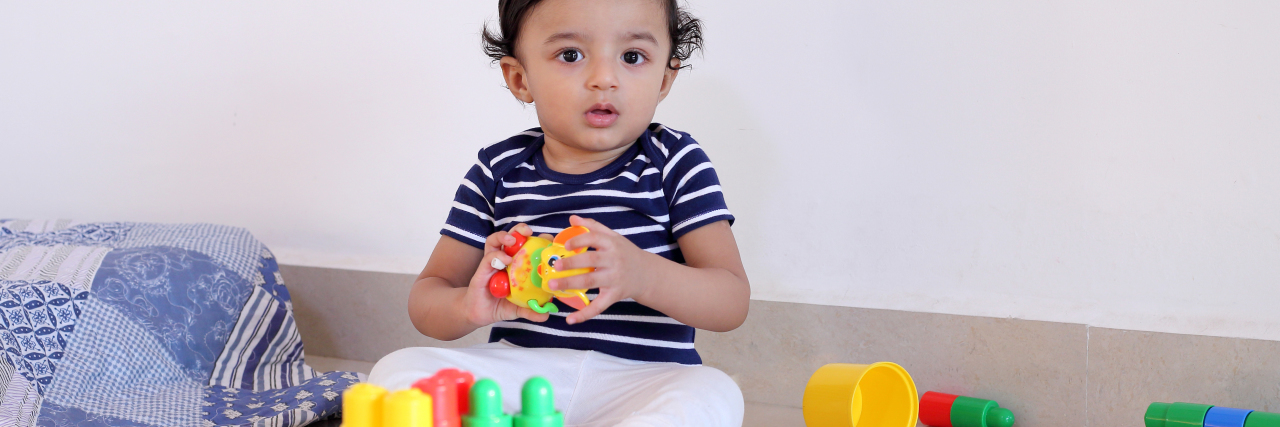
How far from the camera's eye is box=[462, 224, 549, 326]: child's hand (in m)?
0.79

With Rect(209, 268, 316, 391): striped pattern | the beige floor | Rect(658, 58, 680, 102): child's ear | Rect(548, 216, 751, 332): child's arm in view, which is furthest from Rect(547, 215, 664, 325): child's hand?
Rect(209, 268, 316, 391): striped pattern

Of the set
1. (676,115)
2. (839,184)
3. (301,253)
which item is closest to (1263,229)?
(839,184)

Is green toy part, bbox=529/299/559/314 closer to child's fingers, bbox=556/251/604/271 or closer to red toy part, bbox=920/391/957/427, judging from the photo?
child's fingers, bbox=556/251/604/271

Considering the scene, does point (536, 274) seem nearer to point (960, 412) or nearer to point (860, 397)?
point (860, 397)

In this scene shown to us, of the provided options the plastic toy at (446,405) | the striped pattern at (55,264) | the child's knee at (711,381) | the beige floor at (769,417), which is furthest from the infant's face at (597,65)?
the striped pattern at (55,264)

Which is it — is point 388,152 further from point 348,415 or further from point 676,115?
point 348,415

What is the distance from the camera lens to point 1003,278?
1.18 metres

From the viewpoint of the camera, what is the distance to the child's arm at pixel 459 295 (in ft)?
2.62

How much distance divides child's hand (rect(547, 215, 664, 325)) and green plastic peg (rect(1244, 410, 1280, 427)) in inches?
23.3

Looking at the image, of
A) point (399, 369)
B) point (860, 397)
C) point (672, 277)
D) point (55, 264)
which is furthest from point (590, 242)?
point (55, 264)

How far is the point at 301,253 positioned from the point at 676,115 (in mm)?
784

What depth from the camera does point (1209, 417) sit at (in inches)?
35.0

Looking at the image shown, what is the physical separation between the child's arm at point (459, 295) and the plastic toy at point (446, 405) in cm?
21

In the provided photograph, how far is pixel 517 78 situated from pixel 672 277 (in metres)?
0.30
